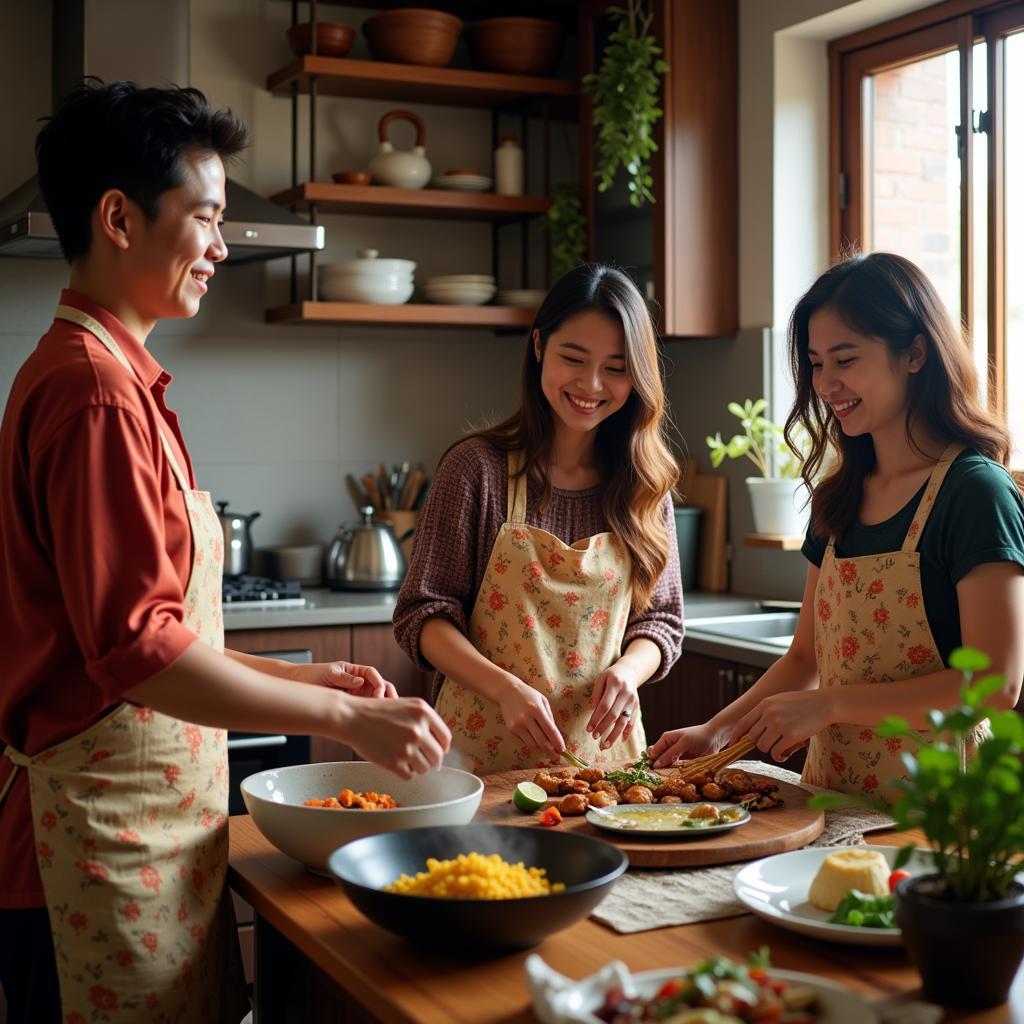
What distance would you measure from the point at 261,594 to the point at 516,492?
1.43 meters

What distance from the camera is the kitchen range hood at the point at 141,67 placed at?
3.42 metres

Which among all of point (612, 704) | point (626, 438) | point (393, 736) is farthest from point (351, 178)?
Result: point (393, 736)

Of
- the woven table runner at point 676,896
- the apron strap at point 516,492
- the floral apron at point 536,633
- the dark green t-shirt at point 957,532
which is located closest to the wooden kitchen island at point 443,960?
the woven table runner at point 676,896

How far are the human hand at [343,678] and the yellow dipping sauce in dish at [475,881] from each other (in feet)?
1.31

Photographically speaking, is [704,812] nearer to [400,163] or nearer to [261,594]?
[261,594]

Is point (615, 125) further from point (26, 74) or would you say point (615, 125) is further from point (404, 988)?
point (404, 988)

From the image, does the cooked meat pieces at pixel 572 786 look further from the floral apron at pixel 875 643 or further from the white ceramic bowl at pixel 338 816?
the floral apron at pixel 875 643

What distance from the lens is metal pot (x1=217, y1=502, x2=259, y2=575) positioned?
3.73 meters

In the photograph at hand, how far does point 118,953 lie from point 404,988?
14.1 inches

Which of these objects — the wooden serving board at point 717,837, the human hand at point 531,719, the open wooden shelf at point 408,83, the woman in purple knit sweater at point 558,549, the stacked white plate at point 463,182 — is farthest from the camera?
the stacked white plate at point 463,182

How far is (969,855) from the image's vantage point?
1095mm

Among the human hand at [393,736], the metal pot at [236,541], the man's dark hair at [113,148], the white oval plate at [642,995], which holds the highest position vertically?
the man's dark hair at [113,148]

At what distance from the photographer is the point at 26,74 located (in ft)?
12.2

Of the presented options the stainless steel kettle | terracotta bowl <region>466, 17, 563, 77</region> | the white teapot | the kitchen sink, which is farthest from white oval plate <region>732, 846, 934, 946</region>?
terracotta bowl <region>466, 17, 563, 77</region>
